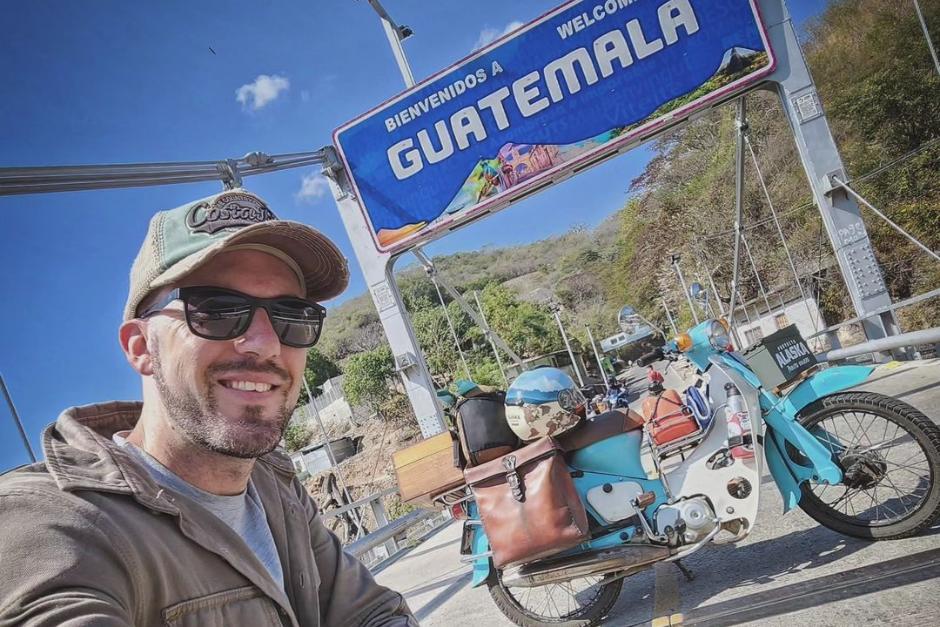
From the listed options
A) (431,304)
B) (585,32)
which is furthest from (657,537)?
(431,304)

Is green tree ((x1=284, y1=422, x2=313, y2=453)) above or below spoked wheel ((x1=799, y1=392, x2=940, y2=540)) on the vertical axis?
below

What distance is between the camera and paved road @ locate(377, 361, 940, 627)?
252cm

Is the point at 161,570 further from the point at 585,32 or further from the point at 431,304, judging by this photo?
the point at 431,304

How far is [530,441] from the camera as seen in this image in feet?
10.4

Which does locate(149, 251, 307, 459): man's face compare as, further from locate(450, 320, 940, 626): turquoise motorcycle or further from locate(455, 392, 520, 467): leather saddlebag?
locate(450, 320, 940, 626): turquoise motorcycle

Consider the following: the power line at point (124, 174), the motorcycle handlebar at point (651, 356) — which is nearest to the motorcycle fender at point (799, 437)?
the motorcycle handlebar at point (651, 356)

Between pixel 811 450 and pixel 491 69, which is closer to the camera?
pixel 811 450

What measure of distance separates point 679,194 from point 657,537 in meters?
39.8

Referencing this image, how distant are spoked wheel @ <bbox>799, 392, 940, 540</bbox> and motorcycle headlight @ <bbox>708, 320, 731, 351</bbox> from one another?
1.79 feet

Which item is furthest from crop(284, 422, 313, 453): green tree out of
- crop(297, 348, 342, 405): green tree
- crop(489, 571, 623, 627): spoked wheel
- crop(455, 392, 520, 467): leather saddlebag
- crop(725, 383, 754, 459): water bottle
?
crop(725, 383, 754, 459): water bottle

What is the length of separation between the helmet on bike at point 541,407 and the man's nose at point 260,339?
73.8 inches

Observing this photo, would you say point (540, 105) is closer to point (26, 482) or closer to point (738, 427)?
point (738, 427)

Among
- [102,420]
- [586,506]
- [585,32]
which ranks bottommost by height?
[586,506]

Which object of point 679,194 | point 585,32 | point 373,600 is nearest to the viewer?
point 373,600
